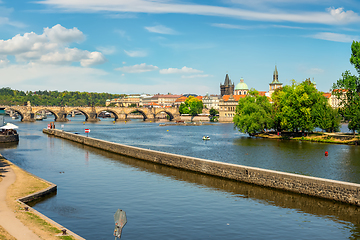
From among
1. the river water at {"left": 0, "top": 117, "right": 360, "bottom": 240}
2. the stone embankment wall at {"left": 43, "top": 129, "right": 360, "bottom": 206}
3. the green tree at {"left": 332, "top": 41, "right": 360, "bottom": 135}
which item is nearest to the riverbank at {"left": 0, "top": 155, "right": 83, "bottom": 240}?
the river water at {"left": 0, "top": 117, "right": 360, "bottom": 240}

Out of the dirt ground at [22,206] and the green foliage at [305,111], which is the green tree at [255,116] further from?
the dirt ground at [22,206]

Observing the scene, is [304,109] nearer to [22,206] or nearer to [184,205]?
[184,205]

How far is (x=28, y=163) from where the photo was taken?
48156mm

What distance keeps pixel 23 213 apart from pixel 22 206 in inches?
70.8

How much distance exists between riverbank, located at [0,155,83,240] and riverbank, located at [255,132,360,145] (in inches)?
2449

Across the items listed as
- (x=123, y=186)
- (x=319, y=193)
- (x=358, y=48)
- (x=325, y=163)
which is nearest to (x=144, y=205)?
(x=123, y=186)

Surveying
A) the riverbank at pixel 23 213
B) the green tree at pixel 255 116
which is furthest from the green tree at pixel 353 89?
the riverbank at pixel 23 213

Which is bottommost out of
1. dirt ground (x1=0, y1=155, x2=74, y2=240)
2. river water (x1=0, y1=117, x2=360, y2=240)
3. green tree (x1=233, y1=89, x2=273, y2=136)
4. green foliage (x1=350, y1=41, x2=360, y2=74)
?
river water (x1=0, y1=117, x2=360, y2=240)

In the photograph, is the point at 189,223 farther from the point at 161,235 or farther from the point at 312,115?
the point at 312,115

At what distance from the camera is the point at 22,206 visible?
73.9ft

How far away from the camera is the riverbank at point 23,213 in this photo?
17344 millimetres

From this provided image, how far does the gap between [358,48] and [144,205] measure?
59978mm

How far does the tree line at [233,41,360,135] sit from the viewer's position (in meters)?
71.1

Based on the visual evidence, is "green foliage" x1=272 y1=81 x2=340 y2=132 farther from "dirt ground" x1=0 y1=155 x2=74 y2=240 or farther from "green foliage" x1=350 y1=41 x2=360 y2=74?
"dirt ground" x1=0 y1=155 x2=74 y2=240
